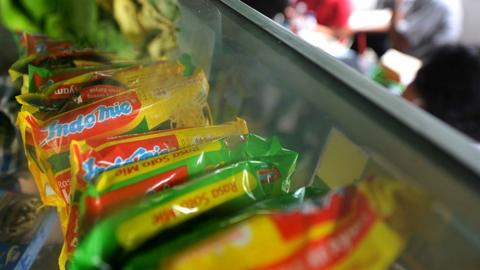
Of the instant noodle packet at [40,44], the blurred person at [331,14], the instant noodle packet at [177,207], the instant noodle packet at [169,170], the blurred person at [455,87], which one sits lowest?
the blurred person at [331,14]

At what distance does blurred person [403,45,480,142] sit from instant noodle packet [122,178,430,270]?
1003 mm

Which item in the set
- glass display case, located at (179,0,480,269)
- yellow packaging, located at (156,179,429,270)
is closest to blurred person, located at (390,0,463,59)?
glass display case, located at (179,0,480,269)

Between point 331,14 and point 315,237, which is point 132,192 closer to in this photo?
point 315,237

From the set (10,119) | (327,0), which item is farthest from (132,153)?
(327,0)

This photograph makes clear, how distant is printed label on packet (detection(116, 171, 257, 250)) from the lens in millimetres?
280

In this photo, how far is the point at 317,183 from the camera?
430mm

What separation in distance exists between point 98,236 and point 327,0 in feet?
6.20

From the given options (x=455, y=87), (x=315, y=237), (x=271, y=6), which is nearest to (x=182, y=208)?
(x=315, y=237)

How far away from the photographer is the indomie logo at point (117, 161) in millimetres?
378

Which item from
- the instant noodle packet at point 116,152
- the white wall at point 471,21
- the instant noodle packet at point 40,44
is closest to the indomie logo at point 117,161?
the instant noodle packet at point 116,152

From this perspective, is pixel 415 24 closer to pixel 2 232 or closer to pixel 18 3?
pixel 18 3

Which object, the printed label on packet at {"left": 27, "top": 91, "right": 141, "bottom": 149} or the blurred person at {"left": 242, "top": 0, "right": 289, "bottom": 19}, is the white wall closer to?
the blurred person at {"left": 242, "top": 0, "right": 289, "bottom": 19}

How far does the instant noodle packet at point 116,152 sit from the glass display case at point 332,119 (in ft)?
0.30

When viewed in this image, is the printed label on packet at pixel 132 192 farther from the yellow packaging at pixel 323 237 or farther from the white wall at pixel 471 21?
the white wall at pixel 471 21
